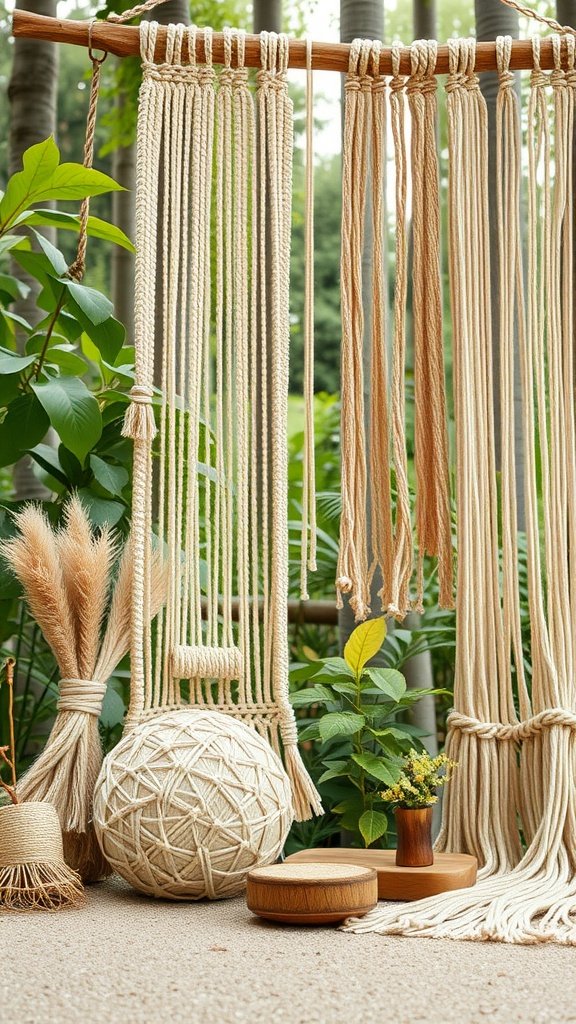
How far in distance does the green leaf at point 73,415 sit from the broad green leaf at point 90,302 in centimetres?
14

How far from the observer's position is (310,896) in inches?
53.7

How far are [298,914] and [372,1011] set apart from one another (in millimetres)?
314

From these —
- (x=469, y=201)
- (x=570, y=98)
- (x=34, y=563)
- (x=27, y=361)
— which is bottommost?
(x=34, y=563)

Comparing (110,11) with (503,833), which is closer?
(503,833)

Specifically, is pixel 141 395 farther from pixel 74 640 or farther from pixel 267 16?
pixel 267 16

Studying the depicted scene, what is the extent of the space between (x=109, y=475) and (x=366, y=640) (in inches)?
22.0

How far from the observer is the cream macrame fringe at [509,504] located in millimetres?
1695

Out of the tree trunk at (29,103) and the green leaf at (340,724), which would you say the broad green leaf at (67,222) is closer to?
the tree trunk at (29,103)

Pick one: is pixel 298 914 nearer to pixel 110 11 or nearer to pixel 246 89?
pixel 246 89

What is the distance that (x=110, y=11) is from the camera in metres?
2.33

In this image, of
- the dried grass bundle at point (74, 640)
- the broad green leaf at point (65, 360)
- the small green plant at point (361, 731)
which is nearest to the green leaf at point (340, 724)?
the small green plant at point (361, 731)

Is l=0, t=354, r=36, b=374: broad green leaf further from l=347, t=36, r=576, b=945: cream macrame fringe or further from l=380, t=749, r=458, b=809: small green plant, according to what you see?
l=380, t=749, r=458, b=809: small green plant

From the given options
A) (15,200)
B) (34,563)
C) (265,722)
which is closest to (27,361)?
(15,200)

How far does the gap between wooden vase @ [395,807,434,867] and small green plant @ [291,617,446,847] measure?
0.82ft
